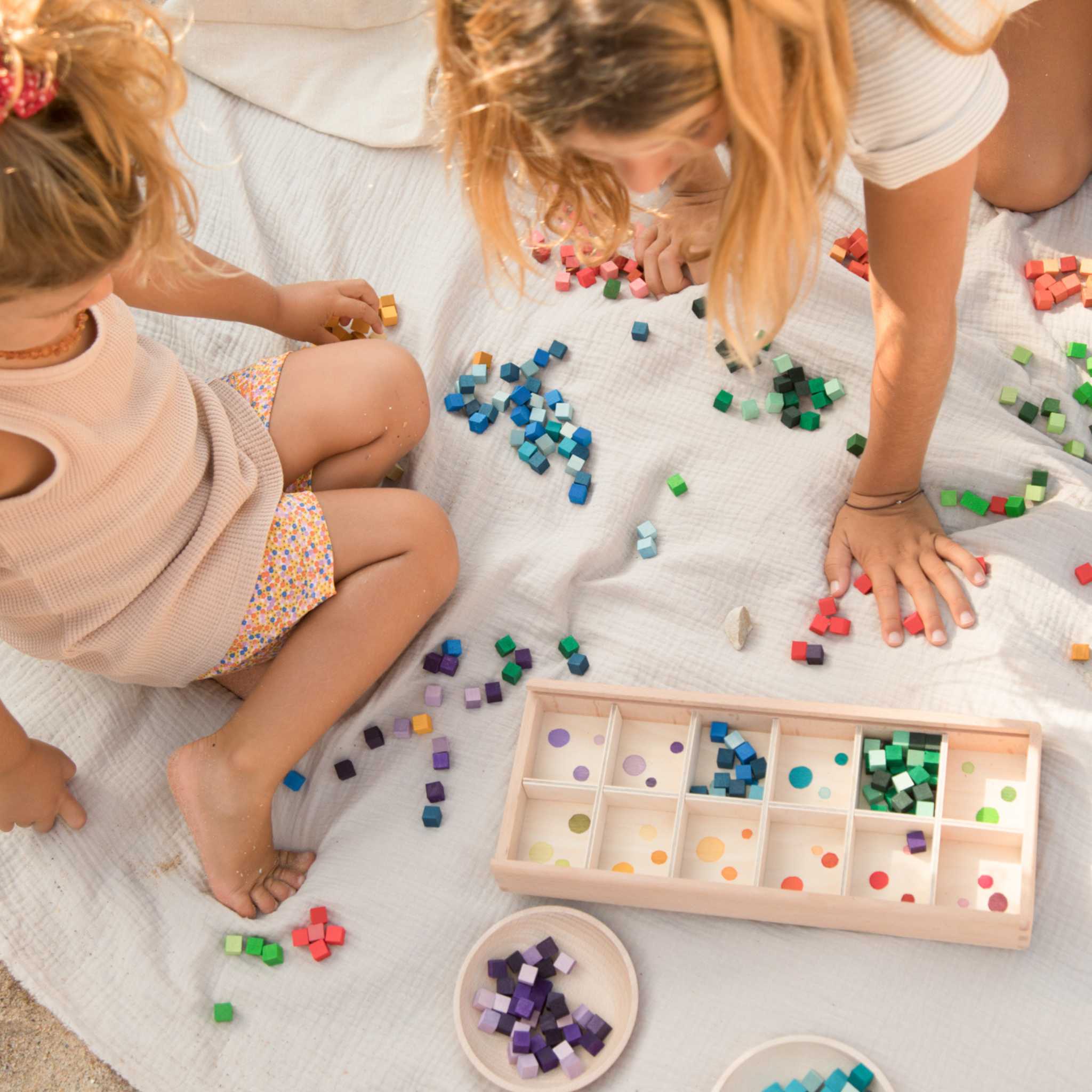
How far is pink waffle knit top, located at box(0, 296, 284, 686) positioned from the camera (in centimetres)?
106

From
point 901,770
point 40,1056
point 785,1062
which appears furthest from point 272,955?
point 901,770

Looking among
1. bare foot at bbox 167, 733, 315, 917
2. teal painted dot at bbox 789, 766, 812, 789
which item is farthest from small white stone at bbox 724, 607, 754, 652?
bare foot at bbox 167, 733, 315, 917

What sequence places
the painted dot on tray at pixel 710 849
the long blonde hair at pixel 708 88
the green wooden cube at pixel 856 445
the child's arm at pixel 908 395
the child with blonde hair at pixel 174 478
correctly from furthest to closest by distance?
the green wooden cube at pixel 856 445, the painted dot on tray at pixel 710 849, the child's arm at pixel 908 395, the child with blonde hair at pixel 174 478, the long blonde hair at pixel 708 88

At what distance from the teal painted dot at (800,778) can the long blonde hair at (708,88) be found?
16.9 inches

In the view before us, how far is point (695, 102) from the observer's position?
31.0 inches

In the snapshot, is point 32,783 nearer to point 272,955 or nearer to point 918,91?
point 272,955

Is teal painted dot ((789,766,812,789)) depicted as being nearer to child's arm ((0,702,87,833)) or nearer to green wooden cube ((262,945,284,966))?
green wooden cube ((262,945,284,966))

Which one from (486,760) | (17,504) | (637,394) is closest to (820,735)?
(486,760)

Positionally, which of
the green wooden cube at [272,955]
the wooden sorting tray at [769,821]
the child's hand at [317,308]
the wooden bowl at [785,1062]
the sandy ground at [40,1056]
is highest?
the child's hand at [317,308]

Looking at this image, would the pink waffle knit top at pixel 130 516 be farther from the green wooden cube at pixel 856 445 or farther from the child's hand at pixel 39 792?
the green wooden cube at pixel 856 445

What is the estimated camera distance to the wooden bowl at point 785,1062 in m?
1.05

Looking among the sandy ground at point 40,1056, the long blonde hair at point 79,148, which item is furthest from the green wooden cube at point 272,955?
the long blonde hair at point 79,148

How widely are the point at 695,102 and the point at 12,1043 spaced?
41.8 inches

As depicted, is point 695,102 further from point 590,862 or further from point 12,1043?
point 12,1043
